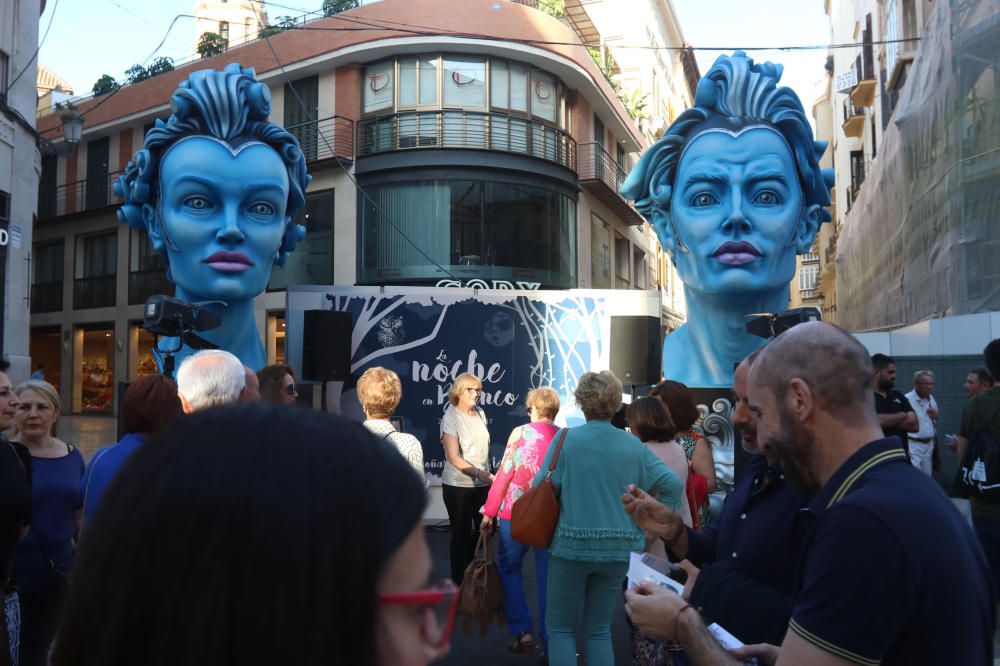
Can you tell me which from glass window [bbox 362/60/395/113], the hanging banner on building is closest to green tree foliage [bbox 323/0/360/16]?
glass window [bbox 362/60/395/113]

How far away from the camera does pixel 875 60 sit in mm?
20516

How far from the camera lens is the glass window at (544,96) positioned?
19.6 meters

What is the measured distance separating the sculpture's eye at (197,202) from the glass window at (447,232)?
11519 millimetres

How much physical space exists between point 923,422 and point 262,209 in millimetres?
6468

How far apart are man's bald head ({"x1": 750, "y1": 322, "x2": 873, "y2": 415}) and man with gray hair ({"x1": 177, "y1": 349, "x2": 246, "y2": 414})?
2.12 meters

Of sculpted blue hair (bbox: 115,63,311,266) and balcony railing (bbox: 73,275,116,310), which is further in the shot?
balcony railing (bbox: 73,275,116,310)

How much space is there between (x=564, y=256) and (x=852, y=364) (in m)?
18.7

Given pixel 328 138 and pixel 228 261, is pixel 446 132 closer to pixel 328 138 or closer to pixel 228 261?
pixel 328 138

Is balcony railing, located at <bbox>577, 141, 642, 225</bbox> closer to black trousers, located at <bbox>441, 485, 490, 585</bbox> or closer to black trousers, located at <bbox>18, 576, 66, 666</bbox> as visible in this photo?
black trousers, located at <bbox>441, 485, 490, 585</bbox>

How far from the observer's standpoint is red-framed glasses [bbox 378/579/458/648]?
795mm

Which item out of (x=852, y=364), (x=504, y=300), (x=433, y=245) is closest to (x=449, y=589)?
(x=852, y=364)

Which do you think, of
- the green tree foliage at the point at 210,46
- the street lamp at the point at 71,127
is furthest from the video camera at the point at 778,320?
the green tree foliage at the point at 210,46

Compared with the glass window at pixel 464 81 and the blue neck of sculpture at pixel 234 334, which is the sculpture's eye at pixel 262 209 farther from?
the glass window at pixel 464 81

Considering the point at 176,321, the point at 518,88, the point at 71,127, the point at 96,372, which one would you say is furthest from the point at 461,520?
the point at 96,372
